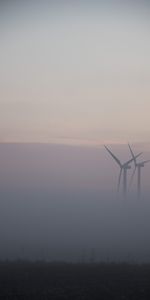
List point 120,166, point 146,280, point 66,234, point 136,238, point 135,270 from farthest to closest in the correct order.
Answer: point 66,234 < point 136,238 < point 120,166 < point 135,270 < point 146,280

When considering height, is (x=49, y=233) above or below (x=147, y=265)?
above

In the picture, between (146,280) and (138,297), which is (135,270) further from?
(138,297)

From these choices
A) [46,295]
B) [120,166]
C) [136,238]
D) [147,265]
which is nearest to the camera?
[46,295]

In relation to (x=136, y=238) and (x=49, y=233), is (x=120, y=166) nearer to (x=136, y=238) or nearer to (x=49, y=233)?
(x=136, y=238)

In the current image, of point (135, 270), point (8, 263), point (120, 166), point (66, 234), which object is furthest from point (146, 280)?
point (66, 234)

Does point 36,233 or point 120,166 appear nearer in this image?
point 120,166

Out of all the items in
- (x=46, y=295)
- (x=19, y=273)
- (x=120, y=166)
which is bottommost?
(x=46, y=295)

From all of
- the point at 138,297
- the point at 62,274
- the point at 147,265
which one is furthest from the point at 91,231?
the point at 138,297
